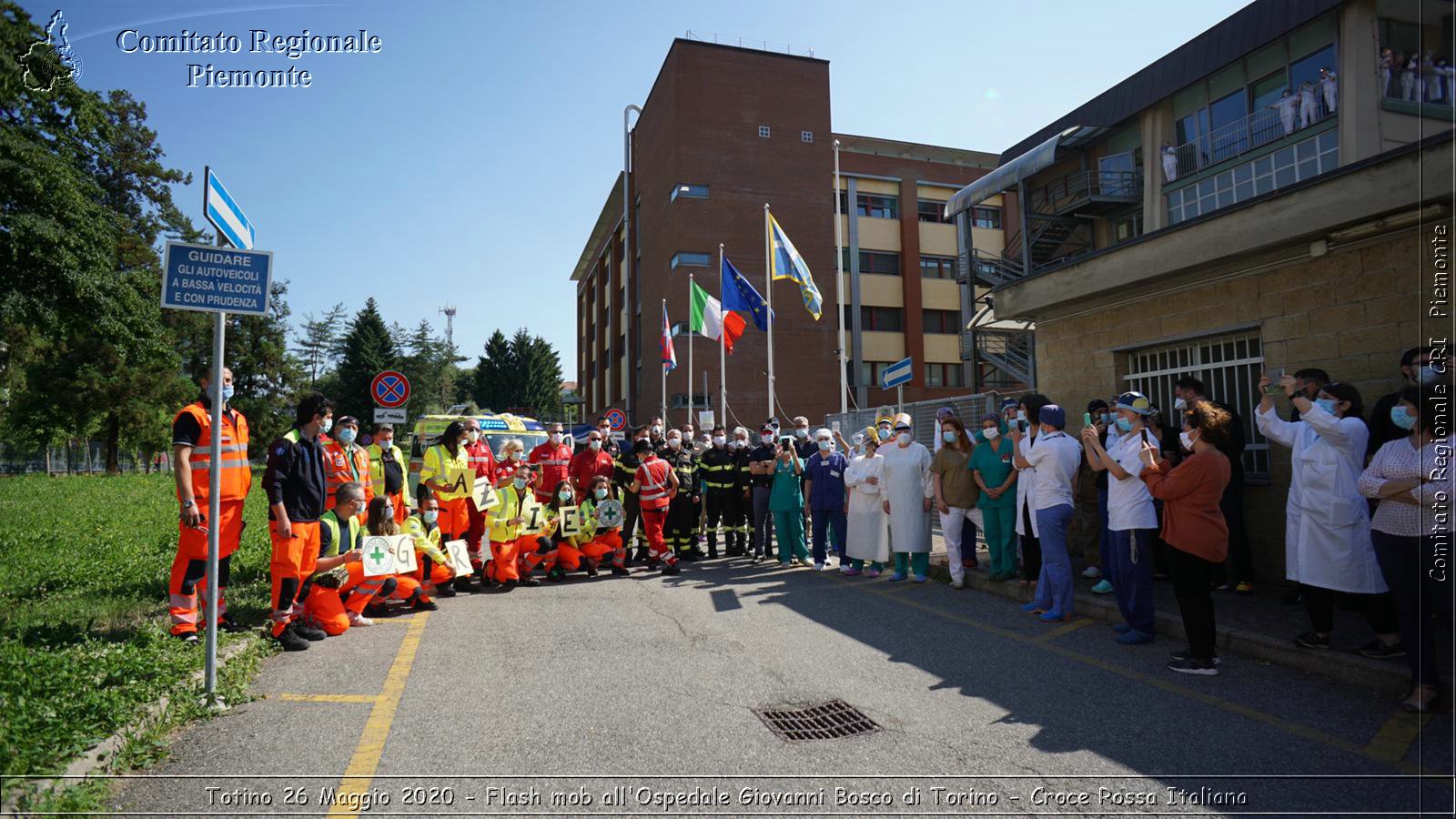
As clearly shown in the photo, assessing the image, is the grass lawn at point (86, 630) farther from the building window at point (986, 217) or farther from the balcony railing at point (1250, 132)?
the building window at point (986, 217)

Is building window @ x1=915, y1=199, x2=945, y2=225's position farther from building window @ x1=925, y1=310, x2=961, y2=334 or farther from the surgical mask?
the surgical mask

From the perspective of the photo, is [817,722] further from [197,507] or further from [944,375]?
[944,375]

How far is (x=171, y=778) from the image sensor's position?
383cm

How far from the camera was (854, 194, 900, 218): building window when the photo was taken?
40.0 m

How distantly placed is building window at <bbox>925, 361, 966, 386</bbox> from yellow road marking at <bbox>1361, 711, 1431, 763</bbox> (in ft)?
121

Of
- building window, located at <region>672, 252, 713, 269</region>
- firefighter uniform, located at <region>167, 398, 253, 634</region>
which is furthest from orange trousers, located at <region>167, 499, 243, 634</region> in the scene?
building window, located at <region>672, 252, 713, 269</region>

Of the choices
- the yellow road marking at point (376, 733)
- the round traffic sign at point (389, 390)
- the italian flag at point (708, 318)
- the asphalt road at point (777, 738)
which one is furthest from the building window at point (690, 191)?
the yellow road marking at point (376, 733)

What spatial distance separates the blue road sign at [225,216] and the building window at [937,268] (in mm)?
38454

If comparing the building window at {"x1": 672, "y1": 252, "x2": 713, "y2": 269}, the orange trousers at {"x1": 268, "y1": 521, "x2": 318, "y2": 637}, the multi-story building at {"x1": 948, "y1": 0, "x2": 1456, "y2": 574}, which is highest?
the building window at {"x1": 672, "y1": 252, "x2": 713, "y2": 269}

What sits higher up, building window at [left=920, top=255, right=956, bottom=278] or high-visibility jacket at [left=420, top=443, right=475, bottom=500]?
building window at [left=920, top=255, right=956, bottom=278]

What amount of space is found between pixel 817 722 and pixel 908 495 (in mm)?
5179

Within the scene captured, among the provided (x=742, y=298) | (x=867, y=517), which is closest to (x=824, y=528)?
(x=867, y=517)

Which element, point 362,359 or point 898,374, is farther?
point 362,359

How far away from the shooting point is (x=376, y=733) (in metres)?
4.41
